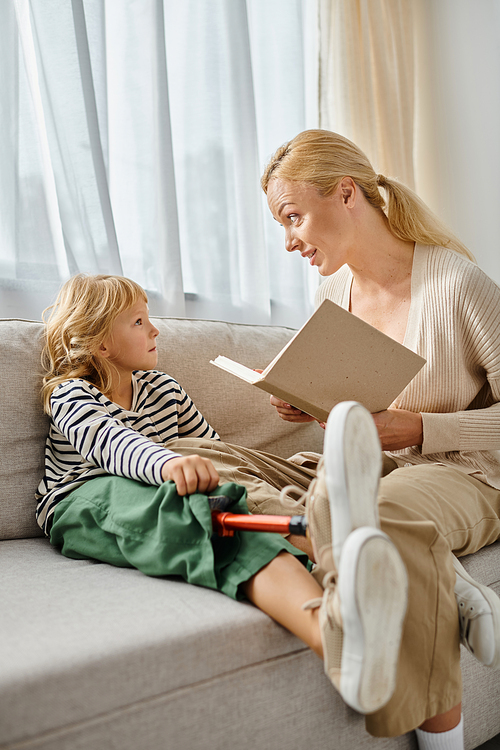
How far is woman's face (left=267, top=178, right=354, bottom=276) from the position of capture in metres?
1.25

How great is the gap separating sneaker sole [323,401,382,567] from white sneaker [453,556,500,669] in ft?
0.73

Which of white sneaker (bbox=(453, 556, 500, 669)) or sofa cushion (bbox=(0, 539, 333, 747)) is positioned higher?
sofa cushion (bbox=(0, 539, 333, 747))

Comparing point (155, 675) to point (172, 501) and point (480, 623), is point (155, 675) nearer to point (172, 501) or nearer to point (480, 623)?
point (172, 501)

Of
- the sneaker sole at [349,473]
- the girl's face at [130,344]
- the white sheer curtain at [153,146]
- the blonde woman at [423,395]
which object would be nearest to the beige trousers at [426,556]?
the blonde woman at [423,395]

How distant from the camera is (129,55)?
1642mm

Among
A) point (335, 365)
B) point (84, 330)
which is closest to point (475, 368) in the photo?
point (335, 365)

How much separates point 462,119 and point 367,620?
233cm

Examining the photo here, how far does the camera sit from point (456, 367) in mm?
1157

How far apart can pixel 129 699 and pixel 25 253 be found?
3.83ft

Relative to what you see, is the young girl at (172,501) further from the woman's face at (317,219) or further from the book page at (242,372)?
the woman's face at (317,219)

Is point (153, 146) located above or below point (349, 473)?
above

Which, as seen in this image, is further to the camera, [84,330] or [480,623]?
[84,330]

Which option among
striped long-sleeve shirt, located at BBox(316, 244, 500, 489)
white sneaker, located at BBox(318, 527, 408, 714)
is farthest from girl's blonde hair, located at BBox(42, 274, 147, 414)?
white sneaker, located at BBox(318, 527, 408, 714)

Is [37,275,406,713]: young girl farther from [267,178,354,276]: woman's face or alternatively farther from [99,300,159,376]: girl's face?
[267,178,354,276]: woman's face
